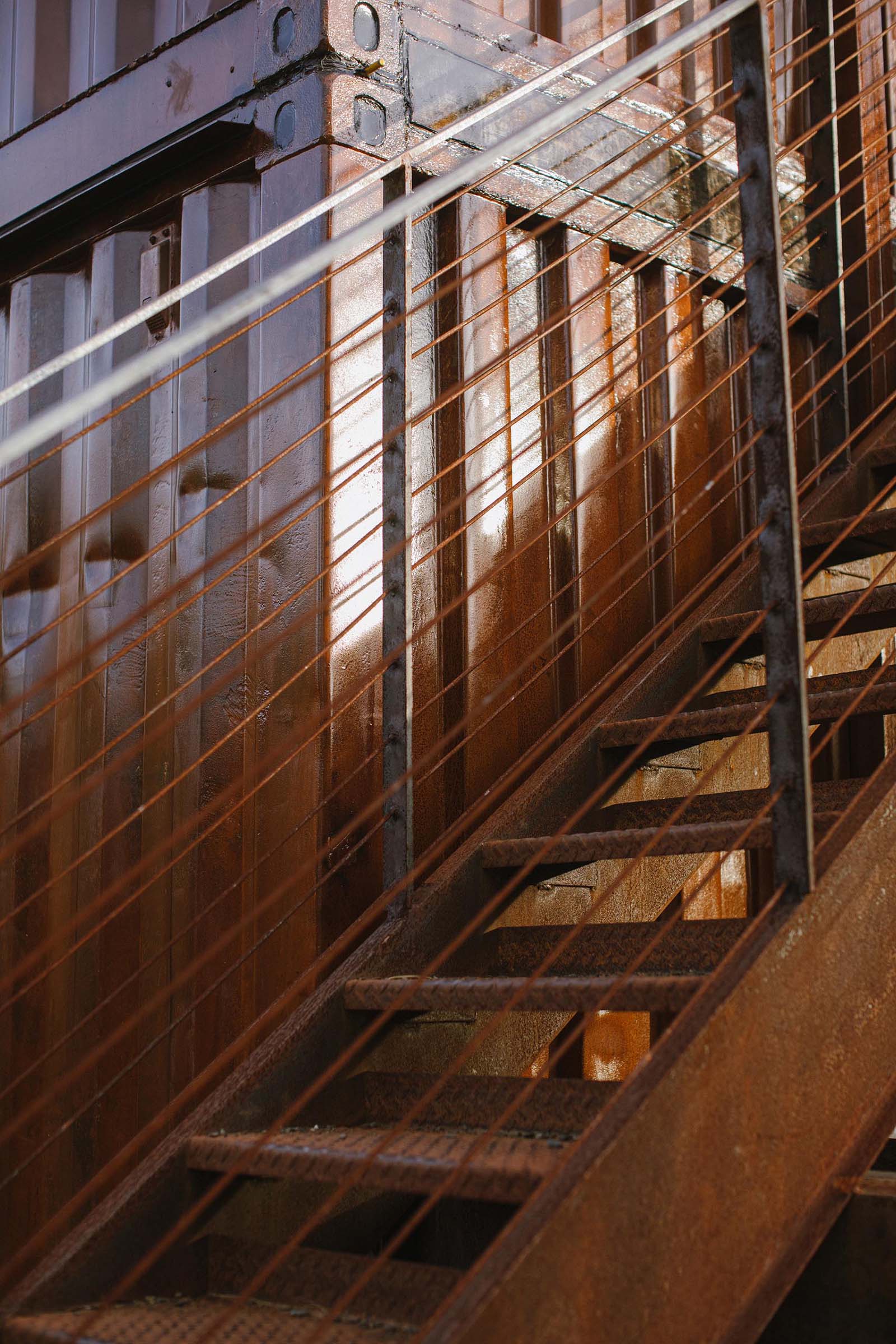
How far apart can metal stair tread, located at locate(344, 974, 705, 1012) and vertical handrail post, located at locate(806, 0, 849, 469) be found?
6.65 ft

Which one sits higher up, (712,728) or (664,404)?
(664,404)

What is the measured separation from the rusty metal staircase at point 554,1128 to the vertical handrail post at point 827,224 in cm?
115

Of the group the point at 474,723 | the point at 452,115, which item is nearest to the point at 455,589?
the point at 474,723

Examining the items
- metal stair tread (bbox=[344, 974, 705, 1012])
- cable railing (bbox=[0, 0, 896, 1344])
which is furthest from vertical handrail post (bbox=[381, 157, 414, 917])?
metal stair tread (bbox=[344, 974, 705, 1012])

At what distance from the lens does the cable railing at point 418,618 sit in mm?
2072

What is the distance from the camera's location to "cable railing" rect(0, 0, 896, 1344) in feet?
6.80

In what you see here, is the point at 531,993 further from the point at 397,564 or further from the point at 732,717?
the point at 397,564

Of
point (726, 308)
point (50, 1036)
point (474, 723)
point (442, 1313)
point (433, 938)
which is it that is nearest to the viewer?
point (442, 1313)

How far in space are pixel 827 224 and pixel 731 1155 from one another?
298cm

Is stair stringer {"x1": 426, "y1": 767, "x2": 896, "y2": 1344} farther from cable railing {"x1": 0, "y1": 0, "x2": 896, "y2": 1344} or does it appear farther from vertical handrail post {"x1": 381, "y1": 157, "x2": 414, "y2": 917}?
vertical handrail post {"x1": 381, "y1": 157, "x2": 414, "y2": 917}

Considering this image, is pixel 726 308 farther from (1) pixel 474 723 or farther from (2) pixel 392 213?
(2) pixel 392 213

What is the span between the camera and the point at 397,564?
2434 millimetres

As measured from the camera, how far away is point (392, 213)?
1.67 m

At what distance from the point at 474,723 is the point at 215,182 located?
4.46ft
